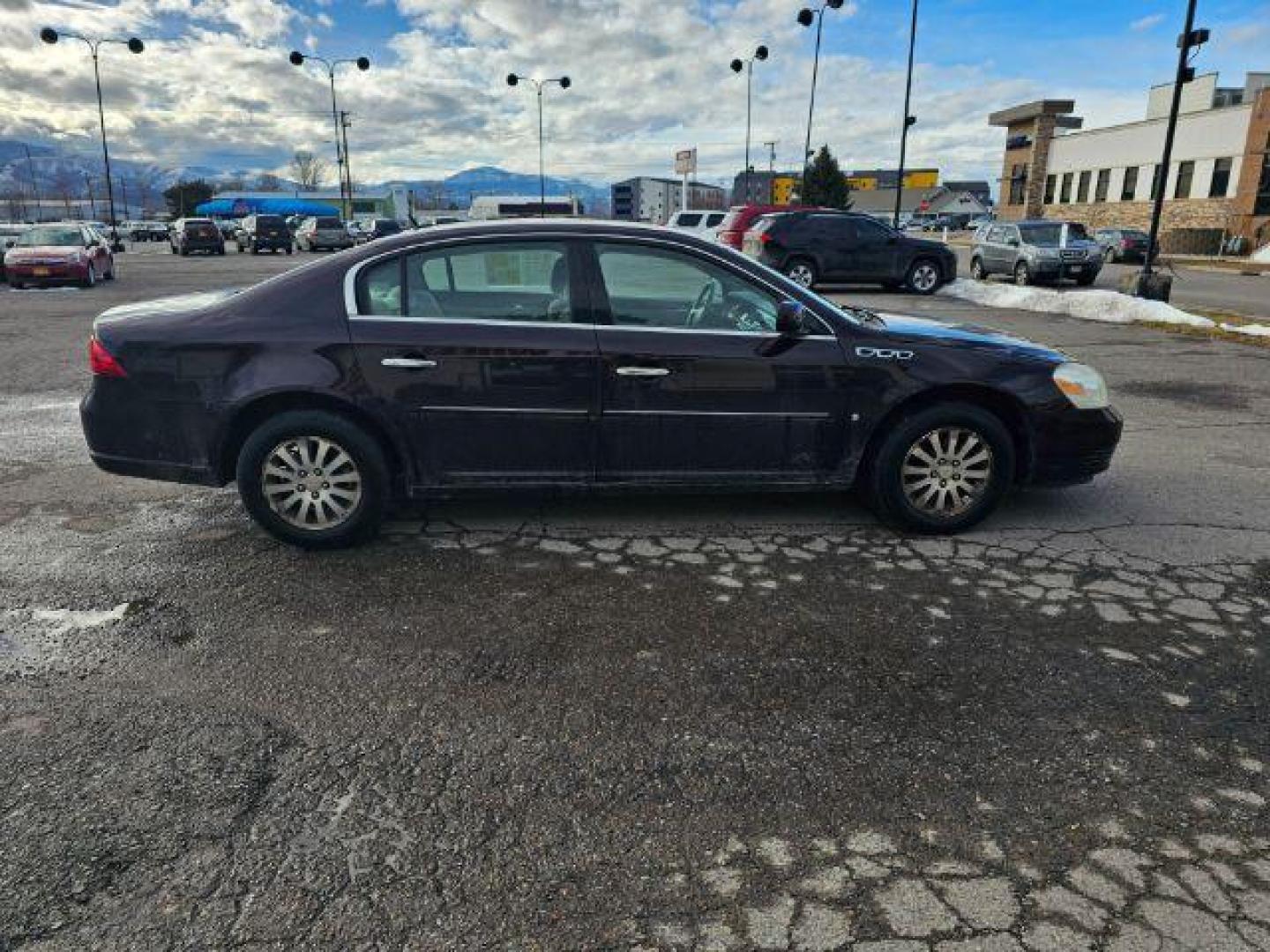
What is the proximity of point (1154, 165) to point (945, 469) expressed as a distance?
57.5m

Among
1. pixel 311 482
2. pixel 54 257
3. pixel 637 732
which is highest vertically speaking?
pixel 54 257

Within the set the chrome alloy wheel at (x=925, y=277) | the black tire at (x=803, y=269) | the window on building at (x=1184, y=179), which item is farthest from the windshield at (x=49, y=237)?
the window on building at (x=1184, y=179)

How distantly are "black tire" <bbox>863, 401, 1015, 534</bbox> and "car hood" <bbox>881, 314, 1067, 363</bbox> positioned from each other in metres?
0.34

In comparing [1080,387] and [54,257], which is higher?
[54,257]

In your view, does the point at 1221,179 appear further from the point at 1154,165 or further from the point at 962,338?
the point at 962,338

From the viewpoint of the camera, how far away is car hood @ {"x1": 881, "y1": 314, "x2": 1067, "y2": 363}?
4.73 metres

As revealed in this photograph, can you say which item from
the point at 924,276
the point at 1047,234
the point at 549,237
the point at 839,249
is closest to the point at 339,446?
the point at 549,237

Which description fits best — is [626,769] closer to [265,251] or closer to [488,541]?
[488,541]

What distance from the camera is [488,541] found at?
4699 millimetres

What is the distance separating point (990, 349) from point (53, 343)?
477 inches

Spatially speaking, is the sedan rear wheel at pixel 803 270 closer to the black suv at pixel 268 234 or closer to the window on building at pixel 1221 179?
the black suv at pixel 268 234

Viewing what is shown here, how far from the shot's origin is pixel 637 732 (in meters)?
2.96

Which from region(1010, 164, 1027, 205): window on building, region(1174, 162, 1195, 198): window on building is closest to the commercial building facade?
region(1010, 164, 1027, 205): window on building

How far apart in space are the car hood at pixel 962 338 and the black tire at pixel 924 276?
618 inches
